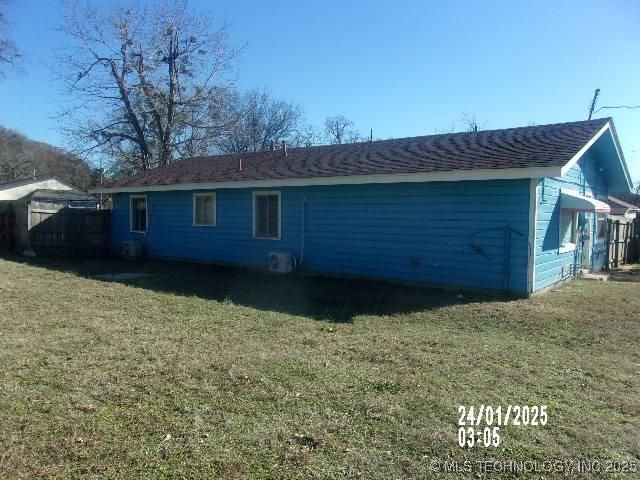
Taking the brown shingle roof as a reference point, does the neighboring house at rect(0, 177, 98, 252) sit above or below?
below

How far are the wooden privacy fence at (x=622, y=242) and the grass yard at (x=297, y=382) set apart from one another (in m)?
7.30

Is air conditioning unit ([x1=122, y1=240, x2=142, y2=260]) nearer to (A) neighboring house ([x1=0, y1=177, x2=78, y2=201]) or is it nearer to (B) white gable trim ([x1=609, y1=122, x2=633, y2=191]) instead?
(B) white gable trim ([x1=609, y1=122, x2=633, y2=191])

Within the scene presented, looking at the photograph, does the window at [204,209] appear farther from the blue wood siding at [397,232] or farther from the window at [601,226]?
the window at [601,226]

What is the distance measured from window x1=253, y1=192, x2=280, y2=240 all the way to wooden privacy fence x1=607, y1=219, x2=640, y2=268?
9.81 meters

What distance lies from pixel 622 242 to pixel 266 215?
11458 millimetres

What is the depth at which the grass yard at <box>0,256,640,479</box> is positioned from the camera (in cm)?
309

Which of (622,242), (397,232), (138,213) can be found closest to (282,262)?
(397,232)

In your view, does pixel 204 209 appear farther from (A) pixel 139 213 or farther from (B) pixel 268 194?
(A) pixel 139 213

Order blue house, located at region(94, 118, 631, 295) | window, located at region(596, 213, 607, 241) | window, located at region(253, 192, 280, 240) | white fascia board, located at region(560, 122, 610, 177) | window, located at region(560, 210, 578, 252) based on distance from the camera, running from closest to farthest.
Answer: white fascia board, located at region(560, 122, 610, 177) < blue house, located at region(94, 118, 631, 295) < window, located at region(560, 210, 578, 252) < window, located at region(253, 192, 280, 240) < window, located at region(596, 213, 607, 241)

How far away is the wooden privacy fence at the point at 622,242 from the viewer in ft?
48.6

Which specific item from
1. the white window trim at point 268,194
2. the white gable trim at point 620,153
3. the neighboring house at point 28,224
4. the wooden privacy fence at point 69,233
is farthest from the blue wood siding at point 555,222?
the neighboring house at point 28,224

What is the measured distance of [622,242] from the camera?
51.8 feet

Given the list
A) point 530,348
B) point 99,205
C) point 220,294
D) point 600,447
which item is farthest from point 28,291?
point 99,205

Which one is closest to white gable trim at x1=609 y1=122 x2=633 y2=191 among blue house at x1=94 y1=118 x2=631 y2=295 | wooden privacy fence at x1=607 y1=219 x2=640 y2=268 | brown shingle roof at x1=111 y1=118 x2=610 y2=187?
blue house at x1=94 y1=118 x2=631 y2=295
